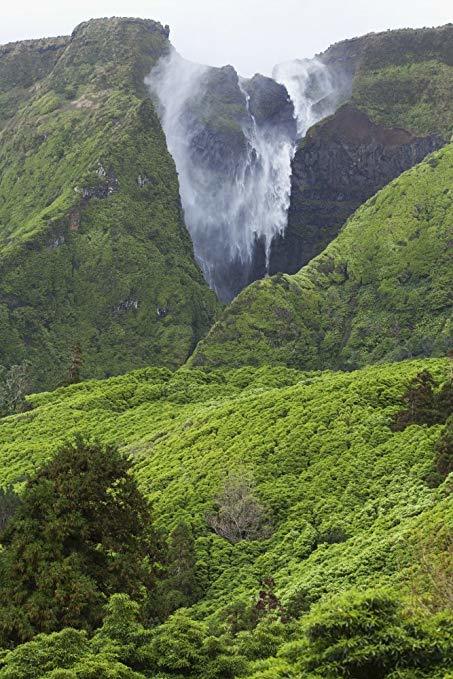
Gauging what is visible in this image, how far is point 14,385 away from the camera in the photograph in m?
164

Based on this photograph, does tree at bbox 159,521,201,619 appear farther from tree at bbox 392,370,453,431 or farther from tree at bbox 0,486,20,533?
tree at bbox 392,370,453,431

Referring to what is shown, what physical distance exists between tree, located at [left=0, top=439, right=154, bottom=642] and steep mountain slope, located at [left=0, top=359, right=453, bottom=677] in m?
4.91

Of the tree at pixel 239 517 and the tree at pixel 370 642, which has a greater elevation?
the tree at pixel 370 642

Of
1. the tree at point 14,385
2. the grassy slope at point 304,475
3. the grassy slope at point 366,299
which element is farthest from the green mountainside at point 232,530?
the grassy slope at point 366,299

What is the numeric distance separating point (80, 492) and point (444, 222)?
138m

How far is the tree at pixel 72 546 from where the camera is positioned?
3356 centimetres

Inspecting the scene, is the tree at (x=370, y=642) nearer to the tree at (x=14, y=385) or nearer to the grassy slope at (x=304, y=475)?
the grassy slope at (x=304, y=475)

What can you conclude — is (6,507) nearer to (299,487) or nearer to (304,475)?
(299,487)

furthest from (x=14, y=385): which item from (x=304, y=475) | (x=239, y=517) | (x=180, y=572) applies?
(x=180, y=572)

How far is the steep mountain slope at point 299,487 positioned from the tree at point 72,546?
4906 millimetres

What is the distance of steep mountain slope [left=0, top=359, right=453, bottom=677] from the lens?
122 feet

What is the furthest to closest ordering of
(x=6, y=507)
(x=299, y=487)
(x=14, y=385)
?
(x=14, y=385)
(x=299, y=487)
(x=6, y=507)

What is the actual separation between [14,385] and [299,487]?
117468mm

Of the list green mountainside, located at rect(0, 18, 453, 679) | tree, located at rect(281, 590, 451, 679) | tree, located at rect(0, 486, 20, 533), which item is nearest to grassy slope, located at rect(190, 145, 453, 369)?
green mountainside, located at rect(0, 18, 453, 679)
